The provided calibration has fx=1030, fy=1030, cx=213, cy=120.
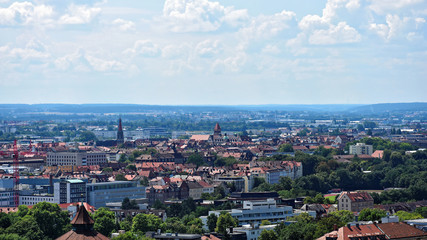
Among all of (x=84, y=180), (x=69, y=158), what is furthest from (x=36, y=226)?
(x=69, y=158)

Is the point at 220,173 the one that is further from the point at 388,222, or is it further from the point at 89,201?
the point at 388,222

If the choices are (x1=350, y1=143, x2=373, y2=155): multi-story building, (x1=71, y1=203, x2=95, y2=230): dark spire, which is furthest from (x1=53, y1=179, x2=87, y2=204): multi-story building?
(x1=350, y1=143, x2=373, y2=155): multi-story building

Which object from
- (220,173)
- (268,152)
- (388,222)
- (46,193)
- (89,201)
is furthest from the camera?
(268,152)

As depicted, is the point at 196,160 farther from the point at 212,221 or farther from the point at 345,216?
the point at 345,216

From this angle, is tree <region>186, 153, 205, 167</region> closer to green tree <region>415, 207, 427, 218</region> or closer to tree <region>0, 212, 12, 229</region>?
green tree <region>415, 207, 427, 218</region>

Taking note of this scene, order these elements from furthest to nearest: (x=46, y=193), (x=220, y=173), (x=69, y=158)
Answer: (x=69, y=158), (x=220, y=173), (x=46, y=193)

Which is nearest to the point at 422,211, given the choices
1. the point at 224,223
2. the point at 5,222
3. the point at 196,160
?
the point at 224,223

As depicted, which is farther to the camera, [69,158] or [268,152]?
[268,152]

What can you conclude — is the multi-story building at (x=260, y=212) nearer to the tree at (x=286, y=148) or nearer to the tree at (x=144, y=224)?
the tree at (x=144, y=224)
